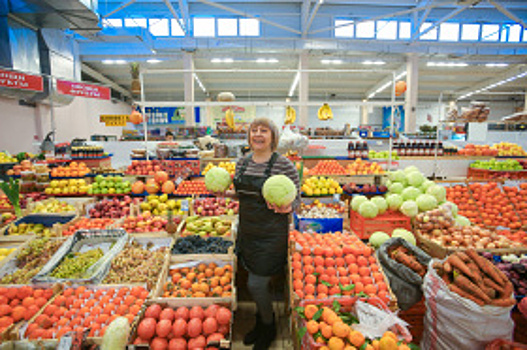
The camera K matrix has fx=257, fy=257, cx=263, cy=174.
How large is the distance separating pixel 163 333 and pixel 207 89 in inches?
872

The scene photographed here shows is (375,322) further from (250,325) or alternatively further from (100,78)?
(100,78)

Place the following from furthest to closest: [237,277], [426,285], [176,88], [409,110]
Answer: [176,88] → [409,110] → [237,277] → [426,285]

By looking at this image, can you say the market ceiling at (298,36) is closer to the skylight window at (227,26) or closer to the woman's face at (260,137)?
the skylight window at (227,26)

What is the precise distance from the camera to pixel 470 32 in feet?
42.2

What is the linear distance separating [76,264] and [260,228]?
200 cm

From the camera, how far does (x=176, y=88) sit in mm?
21469

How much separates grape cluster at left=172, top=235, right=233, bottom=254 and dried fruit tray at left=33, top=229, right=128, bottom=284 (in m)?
0.67

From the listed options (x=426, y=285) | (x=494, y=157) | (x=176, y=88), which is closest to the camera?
(x=426, y=285)

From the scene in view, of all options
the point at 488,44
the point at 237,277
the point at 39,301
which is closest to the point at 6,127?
the point at 39,301

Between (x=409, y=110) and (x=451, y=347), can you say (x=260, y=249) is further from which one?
(x=409, y=110)

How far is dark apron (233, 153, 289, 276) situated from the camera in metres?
2.26

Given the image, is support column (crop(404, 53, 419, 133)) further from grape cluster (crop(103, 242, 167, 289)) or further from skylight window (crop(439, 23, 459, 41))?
grape cluster (crop(103, 242, 167, 289))

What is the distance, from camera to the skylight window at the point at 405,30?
12.7 m

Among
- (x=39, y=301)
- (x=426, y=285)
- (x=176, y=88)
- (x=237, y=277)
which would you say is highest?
(x=176, y=88)
